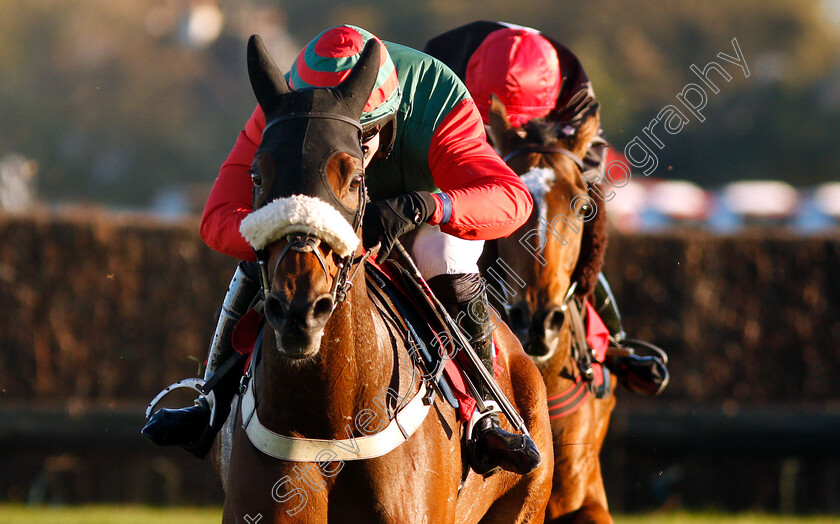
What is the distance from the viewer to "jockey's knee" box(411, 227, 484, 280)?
12.9 ft

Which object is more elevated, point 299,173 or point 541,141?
point 299,173

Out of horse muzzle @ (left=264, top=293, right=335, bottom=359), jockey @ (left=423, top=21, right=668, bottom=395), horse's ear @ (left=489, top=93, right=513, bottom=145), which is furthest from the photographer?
jockey @ (left=423, top=21, right=668, bottom=395)

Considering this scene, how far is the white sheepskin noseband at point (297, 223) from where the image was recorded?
2732 millimetres

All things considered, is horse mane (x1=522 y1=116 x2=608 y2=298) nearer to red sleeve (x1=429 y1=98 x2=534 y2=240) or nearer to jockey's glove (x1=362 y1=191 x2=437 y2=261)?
red sleeve (x1=429 y1=98 x2=534 y2=240)

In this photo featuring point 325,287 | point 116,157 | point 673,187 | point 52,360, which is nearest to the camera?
point 325,287

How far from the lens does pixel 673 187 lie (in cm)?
2920

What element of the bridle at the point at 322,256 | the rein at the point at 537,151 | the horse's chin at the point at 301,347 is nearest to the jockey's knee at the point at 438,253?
the bridle at the point at 322,256

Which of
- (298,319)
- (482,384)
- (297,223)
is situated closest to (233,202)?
(297,223)

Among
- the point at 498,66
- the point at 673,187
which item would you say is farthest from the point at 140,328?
the point at 673,187

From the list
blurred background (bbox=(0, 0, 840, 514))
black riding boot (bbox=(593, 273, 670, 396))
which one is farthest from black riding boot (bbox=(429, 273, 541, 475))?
blurred background (bbox=(0, 0, 840, 514))

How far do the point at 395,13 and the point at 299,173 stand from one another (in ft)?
139

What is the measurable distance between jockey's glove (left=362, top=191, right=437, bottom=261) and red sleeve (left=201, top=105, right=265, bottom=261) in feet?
1.17

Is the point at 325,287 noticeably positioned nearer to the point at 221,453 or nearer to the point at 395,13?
the point at 221,453

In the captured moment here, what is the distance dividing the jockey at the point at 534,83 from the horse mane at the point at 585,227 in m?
0.08
